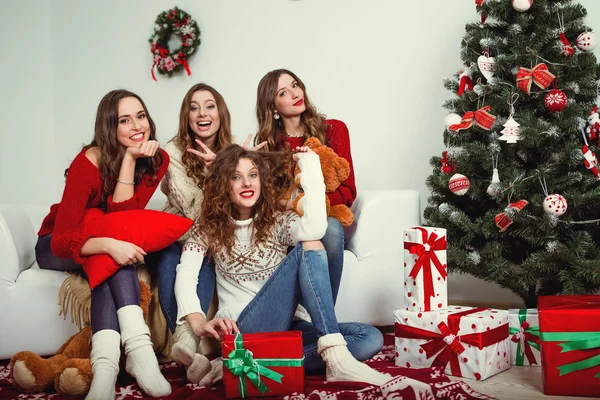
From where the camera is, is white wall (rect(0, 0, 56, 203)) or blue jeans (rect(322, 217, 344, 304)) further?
white wall (rect(0, 0, 56, 203))

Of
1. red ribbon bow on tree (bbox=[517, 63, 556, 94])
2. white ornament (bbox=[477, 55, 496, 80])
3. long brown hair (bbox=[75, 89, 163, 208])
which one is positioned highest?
white ornament (bbox=[477, 55, 496, 80])

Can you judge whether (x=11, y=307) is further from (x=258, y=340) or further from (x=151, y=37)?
(x=151, y=37)

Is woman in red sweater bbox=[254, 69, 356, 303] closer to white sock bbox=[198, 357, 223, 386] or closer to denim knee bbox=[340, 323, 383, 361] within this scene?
denim knee bbox=[340, 323, 383, 361]

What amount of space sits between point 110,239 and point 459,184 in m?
1.32

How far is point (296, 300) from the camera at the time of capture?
6.85ft

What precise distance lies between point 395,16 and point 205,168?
4.98 feet

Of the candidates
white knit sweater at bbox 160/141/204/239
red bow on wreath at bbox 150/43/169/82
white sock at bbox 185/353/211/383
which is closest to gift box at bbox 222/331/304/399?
white sock at bbox 185/353/211/383

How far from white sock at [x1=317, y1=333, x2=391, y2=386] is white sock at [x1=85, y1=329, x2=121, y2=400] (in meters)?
0.60

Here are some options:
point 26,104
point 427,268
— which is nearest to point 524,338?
point 427,268

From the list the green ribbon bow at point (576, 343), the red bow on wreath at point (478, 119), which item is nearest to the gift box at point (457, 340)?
the green ribbon bow at point (576, 343)

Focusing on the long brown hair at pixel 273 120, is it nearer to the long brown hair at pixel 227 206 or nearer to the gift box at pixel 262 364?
the long brown hair at pixel 227 206

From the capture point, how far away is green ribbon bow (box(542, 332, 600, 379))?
1854mm

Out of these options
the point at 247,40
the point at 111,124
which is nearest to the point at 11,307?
the point at 111,124

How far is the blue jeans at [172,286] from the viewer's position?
224cm
